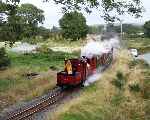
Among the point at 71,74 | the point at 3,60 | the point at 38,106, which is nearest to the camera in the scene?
the point at 38,106

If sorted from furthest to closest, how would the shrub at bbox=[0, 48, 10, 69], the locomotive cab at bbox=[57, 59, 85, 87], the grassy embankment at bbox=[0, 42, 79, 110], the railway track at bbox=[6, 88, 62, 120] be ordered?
1. the shrub at bbox=[0, 48, 10, 69]
2. the locomotive cab at bbox=[57, 59, 85, 87]
3. the grassy embankment at bbox=[0, 42, 79, 110]
4. the railway track at bbox=[6, 88, 62, 120]

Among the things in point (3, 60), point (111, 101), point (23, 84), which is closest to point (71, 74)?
point (111, 101)

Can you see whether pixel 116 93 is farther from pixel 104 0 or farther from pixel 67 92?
pixel 104 0

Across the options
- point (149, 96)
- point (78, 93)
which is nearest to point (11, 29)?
point (78, 93)

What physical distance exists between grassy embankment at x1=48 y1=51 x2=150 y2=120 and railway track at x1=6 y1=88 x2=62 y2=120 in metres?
1.11

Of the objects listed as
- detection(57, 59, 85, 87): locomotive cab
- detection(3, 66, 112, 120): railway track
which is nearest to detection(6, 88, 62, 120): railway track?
detection(3, 66, 112, 120): railway track

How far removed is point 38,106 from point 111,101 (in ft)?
19.6

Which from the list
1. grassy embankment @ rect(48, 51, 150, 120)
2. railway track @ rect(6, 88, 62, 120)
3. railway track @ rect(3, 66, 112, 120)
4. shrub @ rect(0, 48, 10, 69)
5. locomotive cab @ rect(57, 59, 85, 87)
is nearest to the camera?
railway track @ rect(6, 88, 62, 120)

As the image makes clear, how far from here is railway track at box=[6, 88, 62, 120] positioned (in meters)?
21.6

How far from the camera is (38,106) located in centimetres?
2402

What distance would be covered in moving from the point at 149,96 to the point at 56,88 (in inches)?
288

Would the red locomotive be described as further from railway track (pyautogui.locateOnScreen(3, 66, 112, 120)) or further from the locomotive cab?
railway track (pyautogui.locateOnScreen(3, 66, 112, 120))

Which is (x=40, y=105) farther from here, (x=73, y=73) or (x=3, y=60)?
(x=3, y=60)

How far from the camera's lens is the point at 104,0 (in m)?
21.6
